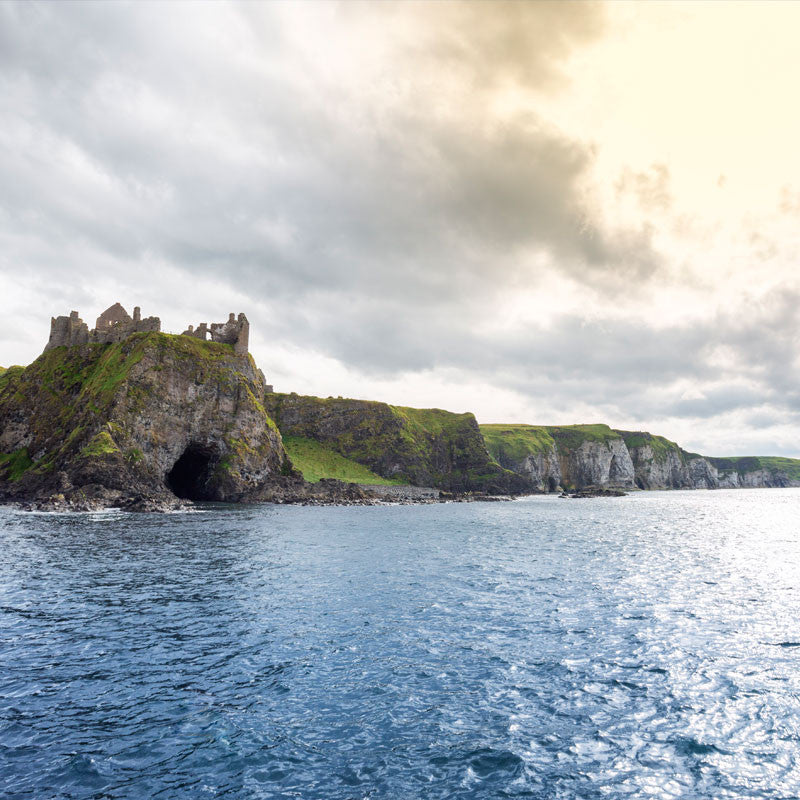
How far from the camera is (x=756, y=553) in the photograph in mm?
52969

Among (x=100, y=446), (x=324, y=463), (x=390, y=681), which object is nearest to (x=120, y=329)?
(x=100, y=446)

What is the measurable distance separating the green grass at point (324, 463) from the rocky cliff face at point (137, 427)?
3578 cm

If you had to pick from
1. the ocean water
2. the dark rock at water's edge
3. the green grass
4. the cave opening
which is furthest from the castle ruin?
the ocean water

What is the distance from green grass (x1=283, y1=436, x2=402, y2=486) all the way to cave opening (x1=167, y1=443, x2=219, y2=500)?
143 ft

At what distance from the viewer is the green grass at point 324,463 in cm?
16650

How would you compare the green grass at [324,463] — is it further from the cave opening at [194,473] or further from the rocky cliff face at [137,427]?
the cave opening at [194,473]

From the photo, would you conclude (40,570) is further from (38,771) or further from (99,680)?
(38,771)

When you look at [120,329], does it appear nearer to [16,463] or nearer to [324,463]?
[16,463]

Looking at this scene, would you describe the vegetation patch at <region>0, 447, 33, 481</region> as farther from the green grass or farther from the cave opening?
the green grass

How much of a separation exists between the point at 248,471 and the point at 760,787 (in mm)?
113924

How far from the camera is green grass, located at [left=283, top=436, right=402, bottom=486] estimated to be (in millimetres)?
166500

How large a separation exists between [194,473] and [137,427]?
24794 millimetres

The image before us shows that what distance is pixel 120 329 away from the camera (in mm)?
123312

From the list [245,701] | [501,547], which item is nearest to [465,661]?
[245,701]
